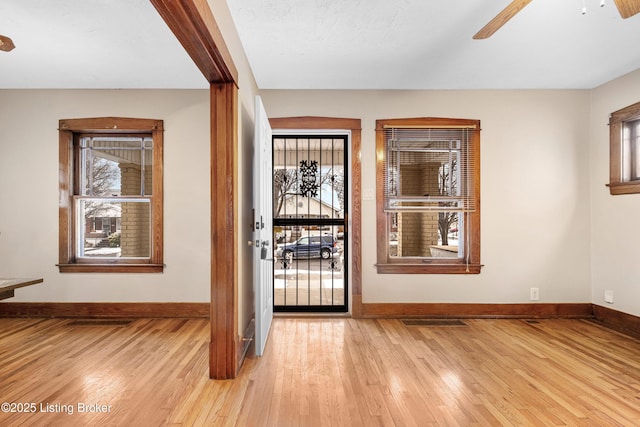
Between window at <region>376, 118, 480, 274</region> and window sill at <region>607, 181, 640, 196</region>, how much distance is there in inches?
50.6

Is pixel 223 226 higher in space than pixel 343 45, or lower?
lower

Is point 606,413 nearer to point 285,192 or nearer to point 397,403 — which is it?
point 397,403

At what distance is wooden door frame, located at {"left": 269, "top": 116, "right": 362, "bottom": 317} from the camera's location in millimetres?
3764

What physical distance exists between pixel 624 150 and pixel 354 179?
272cm

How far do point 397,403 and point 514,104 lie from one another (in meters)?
3.39

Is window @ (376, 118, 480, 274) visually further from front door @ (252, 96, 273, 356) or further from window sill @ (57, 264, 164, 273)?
window sill @ (57, 264, 164, 273)

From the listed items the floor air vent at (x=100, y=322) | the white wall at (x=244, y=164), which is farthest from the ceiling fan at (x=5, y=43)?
the floor air vent at (x=100, y=322)

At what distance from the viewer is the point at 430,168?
390 cm

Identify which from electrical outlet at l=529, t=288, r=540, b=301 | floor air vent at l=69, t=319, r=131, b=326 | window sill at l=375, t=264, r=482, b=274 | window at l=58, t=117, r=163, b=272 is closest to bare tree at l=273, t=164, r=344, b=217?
window sill at l=375, t=264, r=482, b=274

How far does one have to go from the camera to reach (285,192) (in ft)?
13.5

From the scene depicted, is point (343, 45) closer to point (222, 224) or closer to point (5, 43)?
point (222, 224)

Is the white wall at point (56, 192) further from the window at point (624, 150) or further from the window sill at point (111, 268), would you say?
the window at point (624, 150)

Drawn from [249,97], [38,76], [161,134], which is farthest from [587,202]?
[38,76]

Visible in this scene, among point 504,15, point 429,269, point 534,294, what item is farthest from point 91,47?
point 534,294
